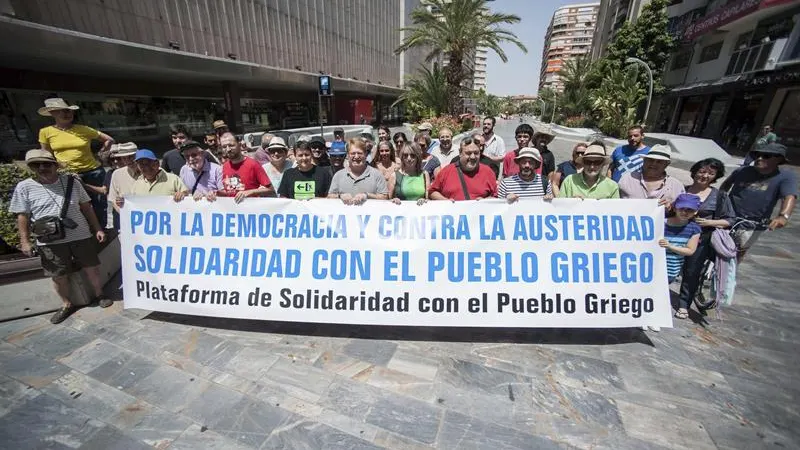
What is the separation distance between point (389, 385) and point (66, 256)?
3734mm

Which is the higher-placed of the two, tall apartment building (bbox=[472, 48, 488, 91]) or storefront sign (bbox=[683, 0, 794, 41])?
tall apartment building (bbox=[472, 48, 488, 91])

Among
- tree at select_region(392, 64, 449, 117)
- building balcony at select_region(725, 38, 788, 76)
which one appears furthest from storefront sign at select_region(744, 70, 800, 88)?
tree at select_region(392, 64, 449, 117)

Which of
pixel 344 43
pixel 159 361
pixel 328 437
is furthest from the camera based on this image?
pixel 344 43

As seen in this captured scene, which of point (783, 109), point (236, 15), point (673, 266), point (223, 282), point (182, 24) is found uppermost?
point (236, 15)

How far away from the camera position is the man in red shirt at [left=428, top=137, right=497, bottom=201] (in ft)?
11.1

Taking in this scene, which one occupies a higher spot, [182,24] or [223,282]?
[182,24]

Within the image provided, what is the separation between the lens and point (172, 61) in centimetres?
1240

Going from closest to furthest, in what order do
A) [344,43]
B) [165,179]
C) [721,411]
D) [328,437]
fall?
[328,437] < [721,411] < [165,179] < [344,43]

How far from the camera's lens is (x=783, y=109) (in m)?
15.4

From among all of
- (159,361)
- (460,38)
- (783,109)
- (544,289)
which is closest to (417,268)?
(544,289)

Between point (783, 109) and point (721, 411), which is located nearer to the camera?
point (721, 411)

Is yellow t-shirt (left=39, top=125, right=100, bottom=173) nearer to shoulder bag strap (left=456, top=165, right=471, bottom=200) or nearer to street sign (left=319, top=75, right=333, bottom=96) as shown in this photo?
shoulder bag strap (left=456, top=165, right=471, bottom=200)

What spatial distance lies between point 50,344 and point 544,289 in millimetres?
4840

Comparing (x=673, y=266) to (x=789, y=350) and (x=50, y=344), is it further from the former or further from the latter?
(x=50, y=344)
